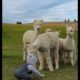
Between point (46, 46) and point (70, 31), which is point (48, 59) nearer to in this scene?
point (46, 46)

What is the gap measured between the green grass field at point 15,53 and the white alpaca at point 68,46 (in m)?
0.04

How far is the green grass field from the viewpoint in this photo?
2.39m

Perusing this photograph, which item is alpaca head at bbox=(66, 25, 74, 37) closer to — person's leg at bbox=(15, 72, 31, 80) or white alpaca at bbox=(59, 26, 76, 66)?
white alpaca at bbox=(59, 26, 76, 66)

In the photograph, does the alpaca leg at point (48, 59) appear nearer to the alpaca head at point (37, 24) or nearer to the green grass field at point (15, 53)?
the green grass field at point (15, 53)

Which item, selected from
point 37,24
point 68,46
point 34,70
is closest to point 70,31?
point 68,46

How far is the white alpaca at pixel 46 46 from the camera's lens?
8.00 feet

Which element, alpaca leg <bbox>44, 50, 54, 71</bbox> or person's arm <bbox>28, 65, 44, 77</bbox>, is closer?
person's arm <bbox>28, 65, 44, 77</bbox>

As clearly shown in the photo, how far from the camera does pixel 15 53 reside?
7.97 feet

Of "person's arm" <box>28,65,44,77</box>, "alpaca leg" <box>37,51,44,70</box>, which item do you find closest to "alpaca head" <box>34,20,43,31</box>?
"alpaca leg" <box>37,51,44,70</box>

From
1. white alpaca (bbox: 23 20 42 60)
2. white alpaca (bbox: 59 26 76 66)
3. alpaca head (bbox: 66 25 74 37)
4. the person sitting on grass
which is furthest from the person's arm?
alpaca head (bbox: 66 25 74 37)

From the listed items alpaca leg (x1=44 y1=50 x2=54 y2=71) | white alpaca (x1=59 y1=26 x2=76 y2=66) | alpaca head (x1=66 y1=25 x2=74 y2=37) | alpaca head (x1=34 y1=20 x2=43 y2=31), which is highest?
alpaca head (x1=34 y1=20 x2=43 y2=31)

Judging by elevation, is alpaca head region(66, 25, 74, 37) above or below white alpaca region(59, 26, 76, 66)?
above

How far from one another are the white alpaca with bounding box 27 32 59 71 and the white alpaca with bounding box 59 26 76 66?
0.17ft

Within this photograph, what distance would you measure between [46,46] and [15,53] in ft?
0.85
